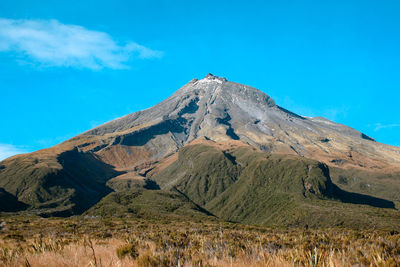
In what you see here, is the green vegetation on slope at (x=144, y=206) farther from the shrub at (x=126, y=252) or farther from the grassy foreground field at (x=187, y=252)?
the shrub at (x=126, y=252)

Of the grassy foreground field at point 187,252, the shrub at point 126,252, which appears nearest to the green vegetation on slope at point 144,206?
the grassy foreground field at point 187,252

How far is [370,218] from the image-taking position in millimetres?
125812

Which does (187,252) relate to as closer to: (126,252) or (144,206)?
(126,252)

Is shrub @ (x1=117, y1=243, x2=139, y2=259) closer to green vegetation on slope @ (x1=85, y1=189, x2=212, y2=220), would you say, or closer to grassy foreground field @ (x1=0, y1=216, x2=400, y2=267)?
grassy foreground field @ (x1=0, y1=216, x2=400, y2=267)

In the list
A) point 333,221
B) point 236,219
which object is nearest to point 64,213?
point 236,219

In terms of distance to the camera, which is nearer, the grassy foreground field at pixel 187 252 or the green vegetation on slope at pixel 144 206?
the grassy foreground field at pixel 187 252

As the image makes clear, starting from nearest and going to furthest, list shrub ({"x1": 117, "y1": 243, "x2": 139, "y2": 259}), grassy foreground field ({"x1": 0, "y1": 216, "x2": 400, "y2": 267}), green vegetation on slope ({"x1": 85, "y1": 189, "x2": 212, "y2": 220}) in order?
grassy foreground field ({"x1": 0, "y1": 216, "x2": 400, "y2": 267}), shrub ({"x1": 117, "y1": 243, "x2": 139, "y2": 259}), green vegetation on slope ({"x1": 85, "y1": 189, "x2": 212, "y2": 220})

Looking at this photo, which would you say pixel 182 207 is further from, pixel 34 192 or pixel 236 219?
pixel 34 192

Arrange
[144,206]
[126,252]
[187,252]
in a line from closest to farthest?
[126,252] → [187,252] → [144,206]

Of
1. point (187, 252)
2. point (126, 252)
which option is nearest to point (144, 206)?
point (187, 252)

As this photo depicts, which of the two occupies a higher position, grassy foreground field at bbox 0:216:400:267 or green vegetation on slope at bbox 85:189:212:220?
grassy foreground field at bbox 0:216:400:267

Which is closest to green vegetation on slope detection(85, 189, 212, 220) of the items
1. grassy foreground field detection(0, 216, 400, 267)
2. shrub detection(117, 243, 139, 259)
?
grassy foreground field detection(0, 216, 400, 267)

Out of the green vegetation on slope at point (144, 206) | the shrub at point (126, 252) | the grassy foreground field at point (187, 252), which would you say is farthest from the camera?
the green vegetation on slope at point (144, 206)

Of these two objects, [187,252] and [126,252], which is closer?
[126,252]
